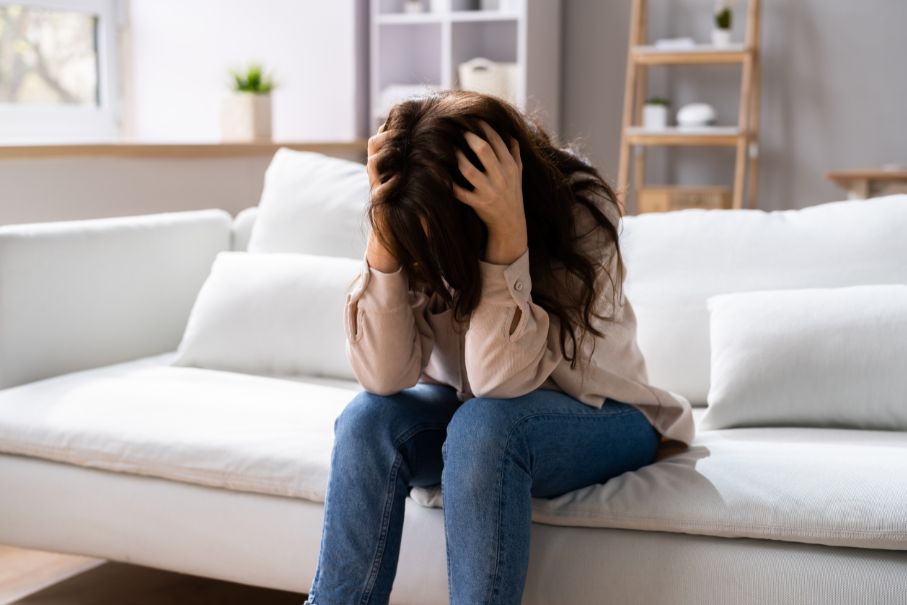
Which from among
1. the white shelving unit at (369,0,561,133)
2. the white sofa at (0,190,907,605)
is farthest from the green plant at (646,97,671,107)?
the white sofa at (0,190,907,605)

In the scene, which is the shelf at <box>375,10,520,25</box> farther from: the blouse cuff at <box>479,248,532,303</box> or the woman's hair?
the blouse cuff at <box>479,248,532,303</box>

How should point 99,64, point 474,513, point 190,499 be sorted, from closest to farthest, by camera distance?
point 474,513 → point 190,499 → point 99,64

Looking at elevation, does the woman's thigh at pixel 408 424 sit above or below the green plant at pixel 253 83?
below

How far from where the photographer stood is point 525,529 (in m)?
1.36

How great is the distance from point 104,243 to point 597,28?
8.98 feet

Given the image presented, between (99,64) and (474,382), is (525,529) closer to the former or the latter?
(474,382)

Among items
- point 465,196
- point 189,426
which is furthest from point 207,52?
point 465,196

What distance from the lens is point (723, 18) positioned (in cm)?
410

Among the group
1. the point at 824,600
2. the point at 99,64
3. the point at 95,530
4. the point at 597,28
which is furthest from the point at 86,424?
the point at 597,28

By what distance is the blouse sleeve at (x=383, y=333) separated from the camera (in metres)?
1.47

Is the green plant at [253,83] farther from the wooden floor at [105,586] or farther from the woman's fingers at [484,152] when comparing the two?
the woman's fingers at [484,152]

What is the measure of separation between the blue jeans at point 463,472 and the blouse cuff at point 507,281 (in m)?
0.13

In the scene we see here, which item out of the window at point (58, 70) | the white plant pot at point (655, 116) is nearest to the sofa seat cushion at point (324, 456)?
the window at point (58, 70)

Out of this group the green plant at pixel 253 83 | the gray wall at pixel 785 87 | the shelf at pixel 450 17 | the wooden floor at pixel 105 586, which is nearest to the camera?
the wooden floor at pixel 105 586
